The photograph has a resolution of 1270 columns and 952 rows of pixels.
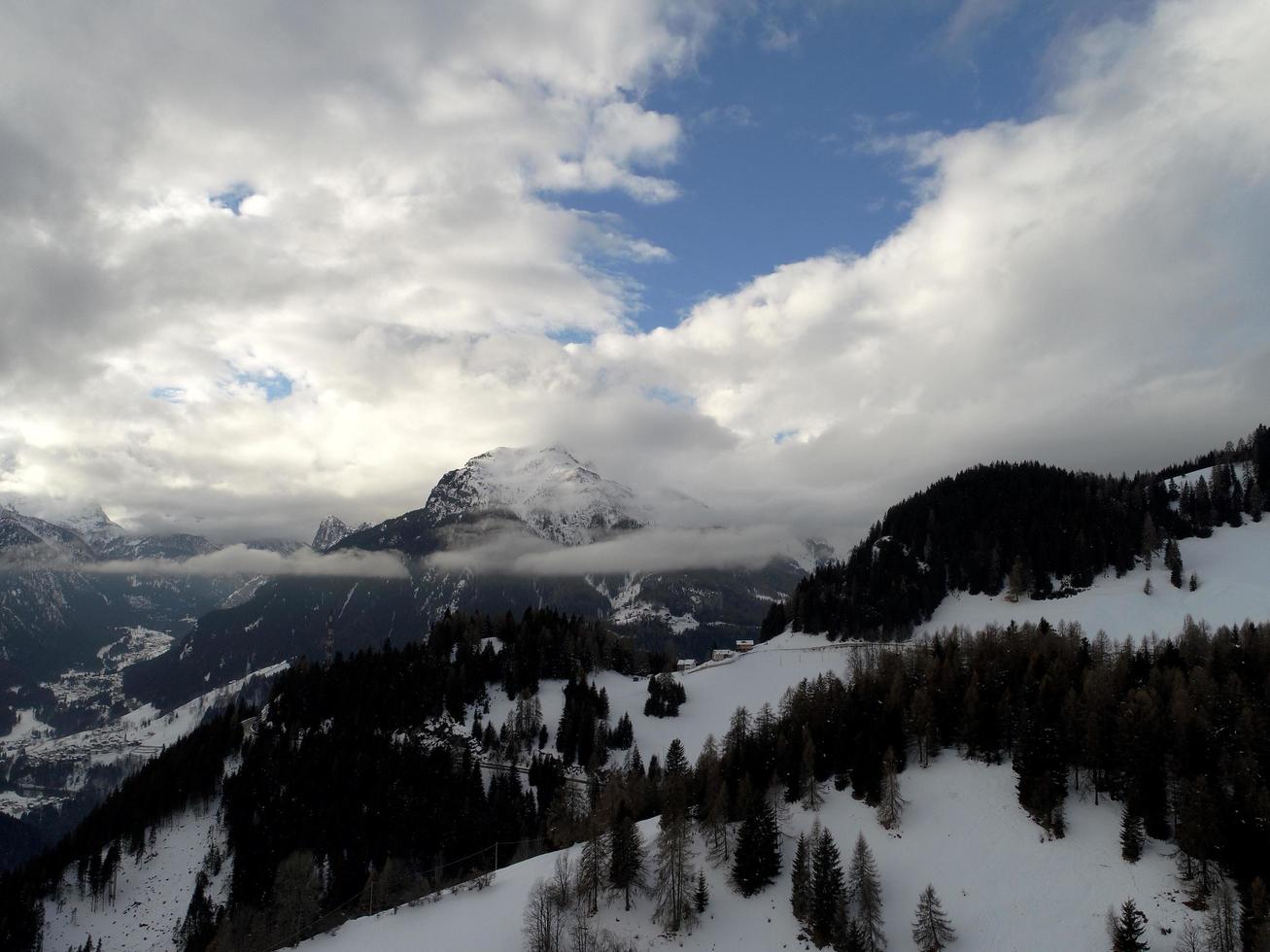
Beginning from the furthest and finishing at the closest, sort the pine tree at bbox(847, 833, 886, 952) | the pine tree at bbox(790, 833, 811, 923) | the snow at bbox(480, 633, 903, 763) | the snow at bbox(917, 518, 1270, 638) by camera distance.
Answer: the snow at bbox(917, 518, 1270, 638) < the snow at bbox(480, 633, 903, 763) < the pine tree at bbox(790, 833, 811, 923) < the pine tree at bbox(847, 833, 886, 952)

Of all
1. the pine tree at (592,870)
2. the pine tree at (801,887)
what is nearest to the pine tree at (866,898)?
the pine tree at (801,887)

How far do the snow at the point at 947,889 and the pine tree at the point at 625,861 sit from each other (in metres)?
1.98

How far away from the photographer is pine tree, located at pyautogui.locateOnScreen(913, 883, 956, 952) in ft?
226

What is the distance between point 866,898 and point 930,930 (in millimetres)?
6064

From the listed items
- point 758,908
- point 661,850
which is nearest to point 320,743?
point 661,850

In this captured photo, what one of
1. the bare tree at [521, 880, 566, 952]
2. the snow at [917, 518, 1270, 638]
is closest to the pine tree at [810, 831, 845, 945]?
the bare tree at [521, 880, 566, 952]

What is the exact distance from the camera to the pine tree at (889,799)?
286ft

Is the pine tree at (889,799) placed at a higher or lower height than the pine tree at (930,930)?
higher

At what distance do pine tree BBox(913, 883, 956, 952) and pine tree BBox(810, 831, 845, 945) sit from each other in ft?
23.7

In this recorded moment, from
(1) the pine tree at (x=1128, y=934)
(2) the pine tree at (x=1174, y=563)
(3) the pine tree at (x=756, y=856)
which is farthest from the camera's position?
(2) the pine tree at (x=1174, y=563)

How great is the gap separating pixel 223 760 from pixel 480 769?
59.1 metres

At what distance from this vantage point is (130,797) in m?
156

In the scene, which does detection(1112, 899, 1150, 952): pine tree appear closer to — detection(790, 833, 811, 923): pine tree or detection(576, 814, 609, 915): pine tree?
detection(790, 833, 811, 923): pine tree

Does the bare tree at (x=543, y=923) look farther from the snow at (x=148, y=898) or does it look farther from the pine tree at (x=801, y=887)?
the snow at (x=148, y=898)
